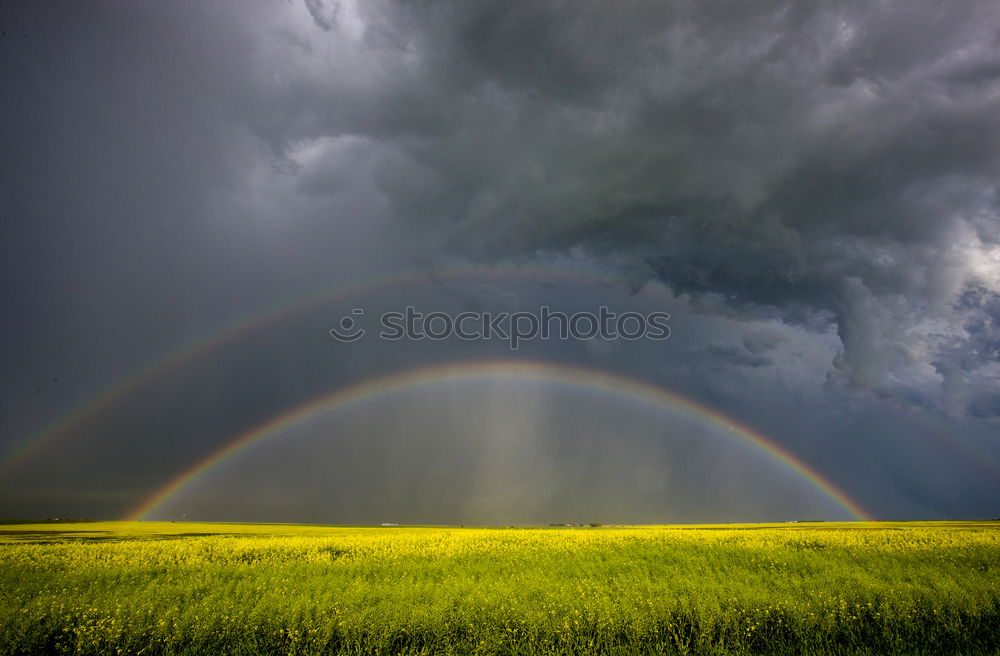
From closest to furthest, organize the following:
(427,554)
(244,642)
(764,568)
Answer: (244,642), (764,568), (427,554)

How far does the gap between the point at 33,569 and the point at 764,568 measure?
23980mm

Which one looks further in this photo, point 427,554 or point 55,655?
point 427,554

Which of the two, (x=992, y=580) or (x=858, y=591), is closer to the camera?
(x=858, y=591)

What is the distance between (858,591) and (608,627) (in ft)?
21.5

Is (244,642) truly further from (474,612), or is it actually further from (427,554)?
(427,554)

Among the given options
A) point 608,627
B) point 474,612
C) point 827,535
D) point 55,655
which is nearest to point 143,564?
point 55,655

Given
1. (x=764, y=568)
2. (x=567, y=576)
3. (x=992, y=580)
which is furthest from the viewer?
(x=764, y=568)

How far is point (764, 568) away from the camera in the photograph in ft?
58.4

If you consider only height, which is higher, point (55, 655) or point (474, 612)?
point (474, 612)

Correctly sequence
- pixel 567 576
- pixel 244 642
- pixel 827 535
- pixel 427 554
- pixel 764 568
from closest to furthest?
pixel 244 642
pixel 567 576
pixel 764 568
pixel 427 554
pixel 827 535

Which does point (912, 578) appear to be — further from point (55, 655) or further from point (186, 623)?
point (55, 655)

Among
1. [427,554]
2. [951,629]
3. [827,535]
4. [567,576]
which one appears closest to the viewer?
[951,629]

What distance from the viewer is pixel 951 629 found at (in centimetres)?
1132

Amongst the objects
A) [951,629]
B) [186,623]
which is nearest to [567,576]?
[951,629]
